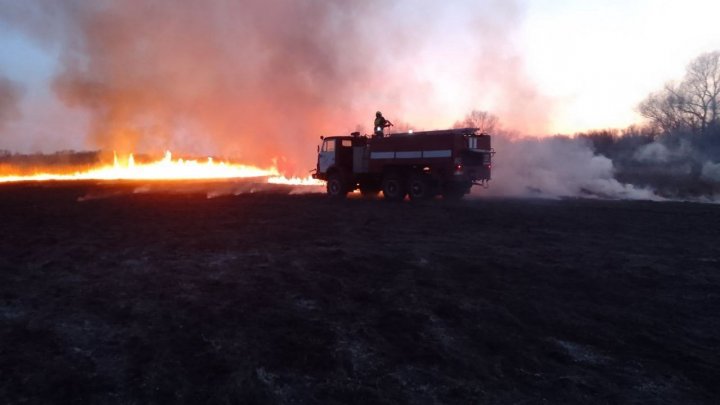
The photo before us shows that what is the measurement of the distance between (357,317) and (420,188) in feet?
48.4

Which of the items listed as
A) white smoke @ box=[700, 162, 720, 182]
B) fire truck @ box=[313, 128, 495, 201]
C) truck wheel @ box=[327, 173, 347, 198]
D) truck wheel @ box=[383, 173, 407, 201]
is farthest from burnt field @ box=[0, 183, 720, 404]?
white smoke @ box=[700, 162, 720, 182]

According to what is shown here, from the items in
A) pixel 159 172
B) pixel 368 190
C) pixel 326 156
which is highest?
pixel 326 156

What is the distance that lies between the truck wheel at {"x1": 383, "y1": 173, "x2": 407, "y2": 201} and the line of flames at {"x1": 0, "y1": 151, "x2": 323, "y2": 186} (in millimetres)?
18912

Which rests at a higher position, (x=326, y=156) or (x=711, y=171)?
(x=326, y=156)

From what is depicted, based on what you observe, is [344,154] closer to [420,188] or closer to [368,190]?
[368,190]

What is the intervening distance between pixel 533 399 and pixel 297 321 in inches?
109

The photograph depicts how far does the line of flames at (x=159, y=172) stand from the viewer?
42750mm

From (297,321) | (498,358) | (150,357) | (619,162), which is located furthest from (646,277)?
(619,162)

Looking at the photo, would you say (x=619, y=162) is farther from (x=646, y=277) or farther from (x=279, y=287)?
(x=279, y=287)

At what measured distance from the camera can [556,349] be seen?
5219 millimetres

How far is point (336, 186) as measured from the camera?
2281 cm

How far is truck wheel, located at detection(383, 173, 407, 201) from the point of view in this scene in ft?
68.8

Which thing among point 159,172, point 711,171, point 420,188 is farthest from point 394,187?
point 159,172

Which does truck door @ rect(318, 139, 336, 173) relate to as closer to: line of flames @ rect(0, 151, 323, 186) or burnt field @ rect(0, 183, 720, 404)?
burnt field @ rect(0, 183, 720, 404)
